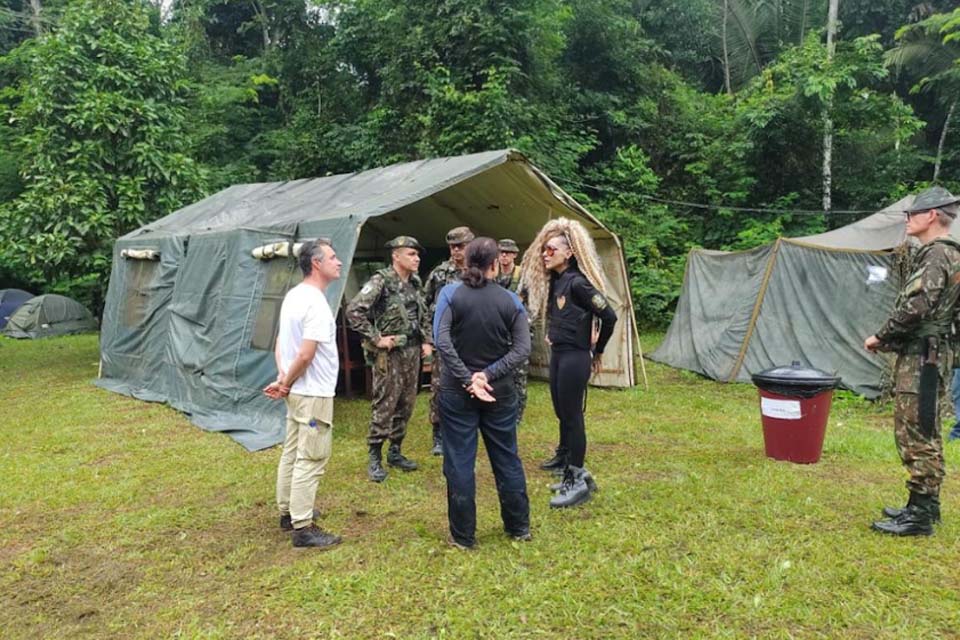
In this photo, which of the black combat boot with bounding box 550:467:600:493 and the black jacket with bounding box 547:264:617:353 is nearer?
the black jacket with bounding box 547:264:617:353

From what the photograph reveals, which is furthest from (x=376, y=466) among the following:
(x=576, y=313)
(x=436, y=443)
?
(x=576, y=313)

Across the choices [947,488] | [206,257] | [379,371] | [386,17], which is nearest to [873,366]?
[947,488]

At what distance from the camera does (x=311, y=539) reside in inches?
149

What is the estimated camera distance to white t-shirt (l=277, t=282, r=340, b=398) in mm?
3582

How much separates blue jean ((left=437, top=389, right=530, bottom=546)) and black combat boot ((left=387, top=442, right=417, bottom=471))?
1515 mm

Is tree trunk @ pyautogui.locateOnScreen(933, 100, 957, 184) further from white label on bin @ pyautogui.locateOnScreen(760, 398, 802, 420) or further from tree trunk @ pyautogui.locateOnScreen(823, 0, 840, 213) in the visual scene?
white label on bin @ pyautogui.locateOnScreen(760, 398, 802, 420)

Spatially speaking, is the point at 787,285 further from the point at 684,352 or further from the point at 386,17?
the point at 386,17

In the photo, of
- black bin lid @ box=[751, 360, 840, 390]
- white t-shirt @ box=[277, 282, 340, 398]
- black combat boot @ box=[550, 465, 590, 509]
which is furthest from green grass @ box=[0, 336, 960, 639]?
white t-shirt @ box=[277, 282, 340, 398]

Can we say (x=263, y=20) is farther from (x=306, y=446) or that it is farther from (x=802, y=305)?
(x=306, y=446)

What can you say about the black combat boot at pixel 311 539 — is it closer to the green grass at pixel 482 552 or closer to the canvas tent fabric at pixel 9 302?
the green grass at pixel 482 552

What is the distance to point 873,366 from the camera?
772cm

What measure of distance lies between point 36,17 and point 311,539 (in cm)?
1874

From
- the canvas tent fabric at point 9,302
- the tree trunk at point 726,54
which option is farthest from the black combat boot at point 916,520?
the canvas tent fabric at point 9,302

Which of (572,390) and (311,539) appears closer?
(311,539)
